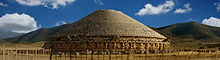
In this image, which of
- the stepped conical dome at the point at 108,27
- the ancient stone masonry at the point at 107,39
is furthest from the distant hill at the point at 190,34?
the ancient stone masonry at the point at 107,39

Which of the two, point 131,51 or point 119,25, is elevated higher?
point 119,25

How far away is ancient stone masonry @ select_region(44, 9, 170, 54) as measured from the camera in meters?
41.5

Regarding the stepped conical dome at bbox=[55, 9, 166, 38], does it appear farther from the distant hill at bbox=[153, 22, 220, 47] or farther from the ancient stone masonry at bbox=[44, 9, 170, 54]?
the distant hill at bbox=[153, 22, 220, 47]

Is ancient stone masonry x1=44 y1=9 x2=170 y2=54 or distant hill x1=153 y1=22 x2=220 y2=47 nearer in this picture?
ancient stone masonry x1=44 y1=9 x2=170 y2=54

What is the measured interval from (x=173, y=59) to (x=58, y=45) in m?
24.1

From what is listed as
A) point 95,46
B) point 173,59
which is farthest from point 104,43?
point 173,59

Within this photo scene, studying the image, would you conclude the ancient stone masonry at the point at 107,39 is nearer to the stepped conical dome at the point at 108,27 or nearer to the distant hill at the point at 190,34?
the stepped conical dome at the point at 108,27

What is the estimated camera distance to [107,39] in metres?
41.6

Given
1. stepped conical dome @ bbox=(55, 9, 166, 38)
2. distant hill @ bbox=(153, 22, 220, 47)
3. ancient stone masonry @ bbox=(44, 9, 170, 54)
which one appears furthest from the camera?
distant hill @ bbox=(153, 22, 220, 47)

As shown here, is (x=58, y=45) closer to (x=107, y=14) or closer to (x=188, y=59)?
(x=107, y=14)

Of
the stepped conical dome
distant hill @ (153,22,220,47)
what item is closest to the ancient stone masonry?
the stepped conical dome

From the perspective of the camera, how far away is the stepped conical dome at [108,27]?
1713 inches

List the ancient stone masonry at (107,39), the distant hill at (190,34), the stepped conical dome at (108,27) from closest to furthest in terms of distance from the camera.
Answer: the ancient stone masonry at (107,39), the stepped conical dome at (108,27), the distant hill at (190,34)

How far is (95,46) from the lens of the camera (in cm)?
4147
